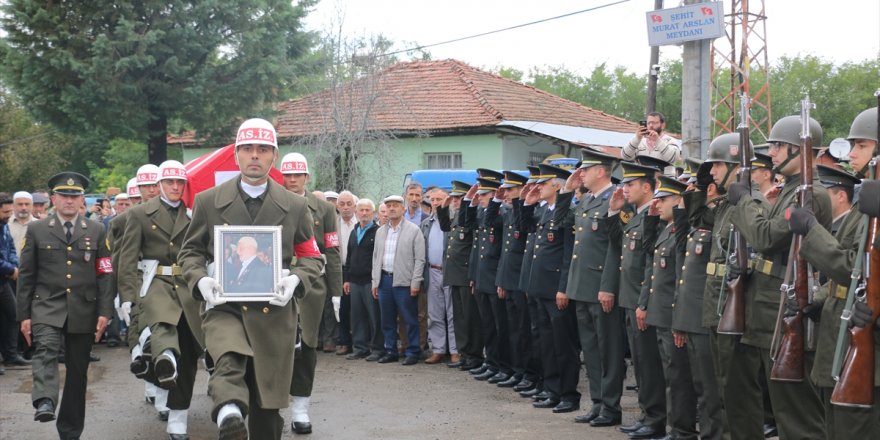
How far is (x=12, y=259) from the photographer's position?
46.4ft

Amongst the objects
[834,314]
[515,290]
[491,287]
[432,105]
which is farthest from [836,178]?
[432,105]

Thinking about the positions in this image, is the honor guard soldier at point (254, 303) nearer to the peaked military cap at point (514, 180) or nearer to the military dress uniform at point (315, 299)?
the military dress uniform at point (315, 299)

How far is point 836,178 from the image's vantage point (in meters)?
6.53

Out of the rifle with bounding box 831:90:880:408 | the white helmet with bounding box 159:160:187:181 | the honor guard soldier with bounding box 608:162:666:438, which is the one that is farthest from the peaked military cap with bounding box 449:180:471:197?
the rifle with bounding box 831:90:880:408

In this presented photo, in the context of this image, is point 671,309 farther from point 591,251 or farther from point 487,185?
point 487,185

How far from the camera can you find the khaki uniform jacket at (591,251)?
9336 millimetres

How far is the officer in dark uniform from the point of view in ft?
42.1

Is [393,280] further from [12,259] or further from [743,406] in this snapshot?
[743,406]

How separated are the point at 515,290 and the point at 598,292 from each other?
2.08m

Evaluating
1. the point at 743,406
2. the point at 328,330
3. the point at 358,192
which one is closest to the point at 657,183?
the point at 743,406

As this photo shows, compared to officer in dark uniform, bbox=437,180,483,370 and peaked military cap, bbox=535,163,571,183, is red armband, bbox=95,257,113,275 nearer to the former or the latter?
peaked military cap, bbox=535,163,571,183

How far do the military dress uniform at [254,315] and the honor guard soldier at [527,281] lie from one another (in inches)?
175

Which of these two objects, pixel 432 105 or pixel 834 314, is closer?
pixel 834 314

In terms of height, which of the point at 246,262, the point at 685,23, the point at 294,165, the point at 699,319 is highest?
the point at 685,23
